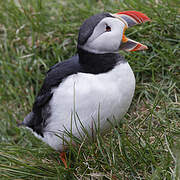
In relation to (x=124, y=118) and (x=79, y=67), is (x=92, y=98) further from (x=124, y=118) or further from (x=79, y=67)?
(x=124, y=118)

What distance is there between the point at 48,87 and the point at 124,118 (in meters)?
0.77

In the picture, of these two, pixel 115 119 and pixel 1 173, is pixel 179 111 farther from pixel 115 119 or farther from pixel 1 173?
pixel 1 173

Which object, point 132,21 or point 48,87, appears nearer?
point 132,21

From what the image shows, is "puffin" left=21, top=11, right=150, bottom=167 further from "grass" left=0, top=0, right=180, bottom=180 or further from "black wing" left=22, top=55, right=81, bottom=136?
"grass" left=0, top=0, right=180, bottom=180

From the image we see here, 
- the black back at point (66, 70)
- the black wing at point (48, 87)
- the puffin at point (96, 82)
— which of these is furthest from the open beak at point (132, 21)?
the black wing at point (48, 87)

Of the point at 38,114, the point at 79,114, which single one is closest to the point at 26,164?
the point at 38,114

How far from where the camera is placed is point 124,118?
282cm

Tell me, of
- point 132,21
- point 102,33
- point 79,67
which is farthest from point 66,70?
point 132,21

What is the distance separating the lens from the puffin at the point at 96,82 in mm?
2150

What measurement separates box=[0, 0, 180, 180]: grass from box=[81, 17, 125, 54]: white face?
51 centimetres

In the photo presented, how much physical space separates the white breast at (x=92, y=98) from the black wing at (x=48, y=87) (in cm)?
7

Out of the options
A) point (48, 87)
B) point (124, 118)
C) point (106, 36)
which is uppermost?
point (106, 36)

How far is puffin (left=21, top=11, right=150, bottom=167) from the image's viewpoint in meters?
2.15

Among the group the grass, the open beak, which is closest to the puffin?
the open beak
